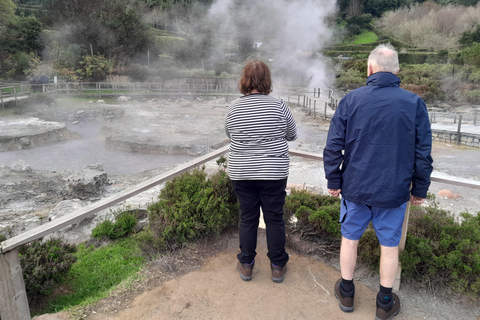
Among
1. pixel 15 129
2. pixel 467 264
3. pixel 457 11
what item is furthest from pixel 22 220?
pixel 457 11

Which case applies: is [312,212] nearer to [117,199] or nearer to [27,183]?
[117,199]

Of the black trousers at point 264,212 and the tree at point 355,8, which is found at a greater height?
the tree at point 355,8

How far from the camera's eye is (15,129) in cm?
1053

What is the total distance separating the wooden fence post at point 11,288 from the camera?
4.65ft

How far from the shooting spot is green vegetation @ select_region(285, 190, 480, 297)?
1805mm

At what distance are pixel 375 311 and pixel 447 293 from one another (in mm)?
445

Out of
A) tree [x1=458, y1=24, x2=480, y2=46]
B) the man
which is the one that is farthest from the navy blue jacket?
tree [x1=458, y1=24, x2=480, y2=46]

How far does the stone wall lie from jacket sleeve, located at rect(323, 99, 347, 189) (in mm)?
10193

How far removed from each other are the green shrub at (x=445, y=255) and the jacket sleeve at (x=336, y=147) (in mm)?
674

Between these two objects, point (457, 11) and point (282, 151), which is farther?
point (457, 11)

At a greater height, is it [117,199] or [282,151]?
[282,151]

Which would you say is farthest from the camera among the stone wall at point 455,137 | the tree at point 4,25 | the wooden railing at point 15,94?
the tree at point 4,25

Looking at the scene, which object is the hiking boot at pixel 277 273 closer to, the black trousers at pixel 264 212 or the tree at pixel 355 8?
the black trousers at pixel 264 212

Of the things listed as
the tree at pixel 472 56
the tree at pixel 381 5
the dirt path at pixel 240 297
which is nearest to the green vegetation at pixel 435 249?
the dirt path at pixel 240 297
